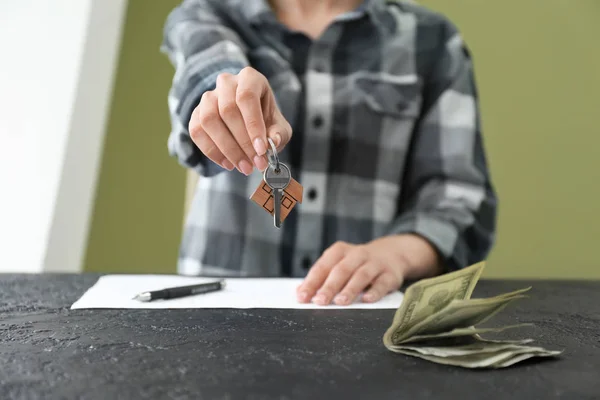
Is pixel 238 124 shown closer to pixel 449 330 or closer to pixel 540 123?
pixel 449 330

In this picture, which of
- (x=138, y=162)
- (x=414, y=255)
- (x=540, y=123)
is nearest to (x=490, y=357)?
(x=414, y=255)

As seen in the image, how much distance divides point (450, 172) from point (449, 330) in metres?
0.63

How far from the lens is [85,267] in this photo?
1378mm

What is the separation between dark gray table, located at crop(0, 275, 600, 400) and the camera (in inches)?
11.6

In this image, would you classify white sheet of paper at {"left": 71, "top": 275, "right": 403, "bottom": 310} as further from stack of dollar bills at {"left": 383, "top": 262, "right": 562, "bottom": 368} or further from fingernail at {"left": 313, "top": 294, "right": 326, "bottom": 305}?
stack of dollar bills at {"left": 383, "top": 262, "right": 562, "bottom": 368}

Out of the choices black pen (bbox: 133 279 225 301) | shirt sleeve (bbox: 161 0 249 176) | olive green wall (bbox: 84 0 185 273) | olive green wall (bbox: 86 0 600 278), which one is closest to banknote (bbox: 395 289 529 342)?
black pen (bbox: 133 279 225 301)

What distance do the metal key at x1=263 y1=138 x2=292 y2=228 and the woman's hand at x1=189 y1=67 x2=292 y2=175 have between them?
1cm

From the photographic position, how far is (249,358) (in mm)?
353

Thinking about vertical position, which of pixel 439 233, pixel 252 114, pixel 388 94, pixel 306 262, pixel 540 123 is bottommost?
pixel 306 262

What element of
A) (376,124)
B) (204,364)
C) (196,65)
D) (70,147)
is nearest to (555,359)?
(204,364)

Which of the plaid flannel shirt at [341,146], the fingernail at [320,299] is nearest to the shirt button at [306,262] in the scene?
the plaid flannel shirt at [341,146]

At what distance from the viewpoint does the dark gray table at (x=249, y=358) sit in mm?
295

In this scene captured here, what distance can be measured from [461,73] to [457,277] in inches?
29.7

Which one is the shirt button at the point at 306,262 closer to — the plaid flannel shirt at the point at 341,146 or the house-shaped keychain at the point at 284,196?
the plaid flannel shirt at the point at 341,146
